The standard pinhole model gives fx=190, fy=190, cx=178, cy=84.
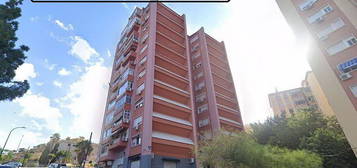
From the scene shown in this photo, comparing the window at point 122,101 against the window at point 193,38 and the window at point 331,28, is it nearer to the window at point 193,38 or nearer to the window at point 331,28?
the window at point 193,38

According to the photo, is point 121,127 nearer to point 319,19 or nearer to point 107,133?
point 107,133

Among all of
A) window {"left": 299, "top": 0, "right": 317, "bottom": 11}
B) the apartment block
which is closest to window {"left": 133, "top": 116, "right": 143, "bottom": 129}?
the apartment block

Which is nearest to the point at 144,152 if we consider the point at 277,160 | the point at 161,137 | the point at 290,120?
the point at 161,137

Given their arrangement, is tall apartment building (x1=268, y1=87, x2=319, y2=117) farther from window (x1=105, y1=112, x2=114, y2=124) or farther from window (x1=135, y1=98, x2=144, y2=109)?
window (x1=105, y1=112, x2=114, y2=124)

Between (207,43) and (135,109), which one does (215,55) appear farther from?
(135,109)

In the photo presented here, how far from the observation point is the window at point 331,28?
2270cm

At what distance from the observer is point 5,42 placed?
632 inches

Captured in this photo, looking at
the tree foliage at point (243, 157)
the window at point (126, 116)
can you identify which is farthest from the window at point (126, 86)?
the tree foliage at point (243, 157)

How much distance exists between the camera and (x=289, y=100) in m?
66.7

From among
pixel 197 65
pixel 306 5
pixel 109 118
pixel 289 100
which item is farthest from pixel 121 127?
pixel 289 100

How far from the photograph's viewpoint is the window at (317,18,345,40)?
22.7m

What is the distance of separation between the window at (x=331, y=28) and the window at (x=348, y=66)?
4228 mm

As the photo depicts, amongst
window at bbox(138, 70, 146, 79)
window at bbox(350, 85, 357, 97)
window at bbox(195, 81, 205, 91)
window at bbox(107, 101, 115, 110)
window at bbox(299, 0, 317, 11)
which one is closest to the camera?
window at bbox(350, 85, 357, 97)

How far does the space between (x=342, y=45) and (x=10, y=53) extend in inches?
1348
